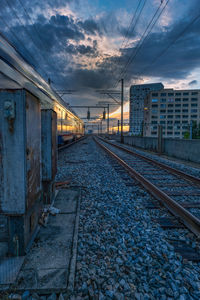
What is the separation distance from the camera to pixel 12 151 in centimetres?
194

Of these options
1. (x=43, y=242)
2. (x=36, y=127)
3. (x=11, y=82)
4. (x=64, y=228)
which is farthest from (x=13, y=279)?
(x=11, y=82)

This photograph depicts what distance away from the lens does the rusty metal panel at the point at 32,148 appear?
2055 millimetres

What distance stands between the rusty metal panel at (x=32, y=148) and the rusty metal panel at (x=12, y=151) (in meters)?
0.09

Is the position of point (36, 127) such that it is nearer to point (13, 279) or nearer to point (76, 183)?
point (13, 279)

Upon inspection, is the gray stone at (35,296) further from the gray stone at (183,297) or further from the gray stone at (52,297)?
the gray stone at (183,297)

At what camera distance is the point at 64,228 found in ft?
8.53

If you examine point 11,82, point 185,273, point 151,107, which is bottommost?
point 185,273

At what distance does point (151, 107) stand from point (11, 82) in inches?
3850

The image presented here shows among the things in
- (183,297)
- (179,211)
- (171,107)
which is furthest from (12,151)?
(171,107)

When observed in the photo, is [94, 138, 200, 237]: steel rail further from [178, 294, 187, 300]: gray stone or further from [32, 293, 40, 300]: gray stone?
[32, 293, 40, 300]: gray stone

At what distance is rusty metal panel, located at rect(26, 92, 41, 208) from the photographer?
6.74 feet

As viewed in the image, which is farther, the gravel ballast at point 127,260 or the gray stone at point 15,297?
the gravel ballast at point 127,260

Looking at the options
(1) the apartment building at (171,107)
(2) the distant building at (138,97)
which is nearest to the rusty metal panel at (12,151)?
(1) the apartment building at (171,107)

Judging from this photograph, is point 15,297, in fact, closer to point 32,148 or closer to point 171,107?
point 32,148
